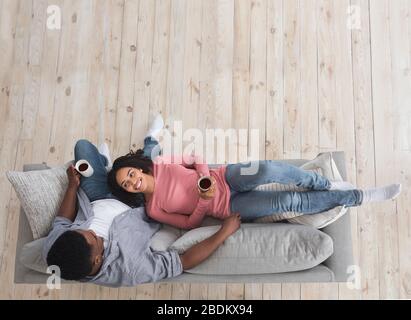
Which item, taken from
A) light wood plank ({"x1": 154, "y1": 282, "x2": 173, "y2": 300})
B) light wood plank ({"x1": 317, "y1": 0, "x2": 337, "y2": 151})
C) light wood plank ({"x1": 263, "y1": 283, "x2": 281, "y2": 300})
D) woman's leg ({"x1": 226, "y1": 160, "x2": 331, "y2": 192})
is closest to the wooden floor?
light wood plank ({"x1": 317, "y1": 0, "x2": 337, "y2": 151})

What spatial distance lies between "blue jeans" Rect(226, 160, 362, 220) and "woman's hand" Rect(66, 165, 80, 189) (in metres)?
0.64

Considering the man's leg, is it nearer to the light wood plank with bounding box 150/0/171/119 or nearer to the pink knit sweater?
the pink knit sweater

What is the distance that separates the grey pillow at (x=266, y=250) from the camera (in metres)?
1.64

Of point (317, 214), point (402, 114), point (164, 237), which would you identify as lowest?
point (164, 237)

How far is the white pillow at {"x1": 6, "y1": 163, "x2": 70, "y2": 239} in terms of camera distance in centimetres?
172

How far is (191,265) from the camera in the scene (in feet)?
5.49

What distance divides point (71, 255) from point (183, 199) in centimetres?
50

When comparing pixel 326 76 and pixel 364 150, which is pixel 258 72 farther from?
pixel 364 150

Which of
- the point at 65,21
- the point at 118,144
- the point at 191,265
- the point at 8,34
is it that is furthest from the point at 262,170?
the point at 8,34

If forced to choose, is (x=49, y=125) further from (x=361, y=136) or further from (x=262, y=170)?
(x=361, y=136)

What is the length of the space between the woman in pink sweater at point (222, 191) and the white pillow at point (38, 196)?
0.73 ft

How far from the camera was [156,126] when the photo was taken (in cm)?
230

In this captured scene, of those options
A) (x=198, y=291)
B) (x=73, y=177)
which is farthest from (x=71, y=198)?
(x=198, y=291)

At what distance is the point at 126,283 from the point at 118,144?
3.22 ft
